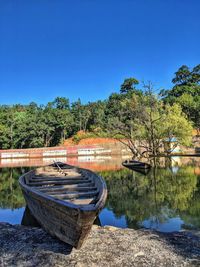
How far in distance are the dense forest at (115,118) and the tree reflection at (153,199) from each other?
17.9 m

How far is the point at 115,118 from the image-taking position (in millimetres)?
39938

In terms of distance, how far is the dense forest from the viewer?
34.4 meters

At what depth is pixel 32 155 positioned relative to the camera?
161ft

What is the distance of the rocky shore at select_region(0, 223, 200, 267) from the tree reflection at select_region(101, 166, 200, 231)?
2.02 metres

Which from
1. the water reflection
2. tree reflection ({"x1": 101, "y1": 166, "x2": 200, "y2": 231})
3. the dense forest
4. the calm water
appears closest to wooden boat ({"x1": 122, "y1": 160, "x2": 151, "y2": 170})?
tree reflection ({"x1": 101, "y1": 166, "x2": 200, "y2": 231})

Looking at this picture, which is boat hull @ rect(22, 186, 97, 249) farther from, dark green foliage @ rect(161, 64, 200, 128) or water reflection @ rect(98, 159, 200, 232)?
dark green foliage @ rect(161, 64, 200, 128)

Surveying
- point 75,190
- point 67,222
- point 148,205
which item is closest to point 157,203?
point 148,205

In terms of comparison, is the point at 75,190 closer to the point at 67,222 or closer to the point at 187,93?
the point at 67,222

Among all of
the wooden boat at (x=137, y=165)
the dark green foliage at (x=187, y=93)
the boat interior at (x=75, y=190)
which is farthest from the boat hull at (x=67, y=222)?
the dark green foliage at (x=187, y=93)

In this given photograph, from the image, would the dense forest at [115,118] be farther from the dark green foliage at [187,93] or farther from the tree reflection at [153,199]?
the tree reflection at [153,199]

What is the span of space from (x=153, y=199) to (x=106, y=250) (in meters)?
6.54

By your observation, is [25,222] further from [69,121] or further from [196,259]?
[69,121]

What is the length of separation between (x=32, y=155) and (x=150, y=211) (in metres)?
41.6

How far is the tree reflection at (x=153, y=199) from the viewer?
930 centimetres
